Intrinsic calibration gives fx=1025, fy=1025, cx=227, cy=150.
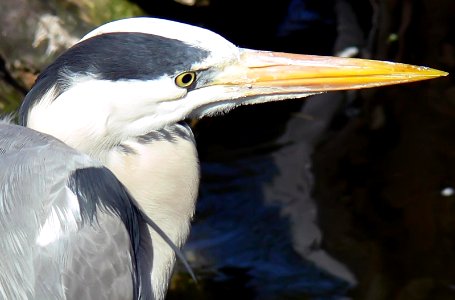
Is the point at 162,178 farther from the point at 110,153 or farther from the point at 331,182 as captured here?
the point at 331,182

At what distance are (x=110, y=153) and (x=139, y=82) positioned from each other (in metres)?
0.25

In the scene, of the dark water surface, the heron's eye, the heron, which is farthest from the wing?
the dark water surface

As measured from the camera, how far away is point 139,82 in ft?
9.46

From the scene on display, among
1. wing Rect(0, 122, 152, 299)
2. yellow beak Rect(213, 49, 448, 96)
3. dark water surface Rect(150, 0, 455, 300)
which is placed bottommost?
dark water surface Rect(150, 0, 455, 300)

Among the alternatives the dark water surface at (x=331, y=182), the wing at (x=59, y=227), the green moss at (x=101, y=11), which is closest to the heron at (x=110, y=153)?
the wing at (x=59, y=227)

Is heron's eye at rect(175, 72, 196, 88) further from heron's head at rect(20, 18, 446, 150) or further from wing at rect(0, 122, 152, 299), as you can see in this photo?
wing at rect(0, 122, 152, 299)

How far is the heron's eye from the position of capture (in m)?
2.95

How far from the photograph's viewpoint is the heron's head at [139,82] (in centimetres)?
284

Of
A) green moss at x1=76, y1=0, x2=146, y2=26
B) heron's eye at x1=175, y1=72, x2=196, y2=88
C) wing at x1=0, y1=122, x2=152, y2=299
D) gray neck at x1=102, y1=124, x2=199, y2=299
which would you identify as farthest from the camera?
green moss at x1=76, y1=0, x2=146, y2=26

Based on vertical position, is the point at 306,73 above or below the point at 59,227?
above

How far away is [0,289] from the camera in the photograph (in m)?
2.85

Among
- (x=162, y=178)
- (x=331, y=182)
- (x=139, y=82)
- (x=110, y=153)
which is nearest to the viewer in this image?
(x=139, y=82)

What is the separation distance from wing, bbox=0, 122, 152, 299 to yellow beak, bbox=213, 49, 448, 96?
1.77ft

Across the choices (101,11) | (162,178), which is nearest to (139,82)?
(162,178)
